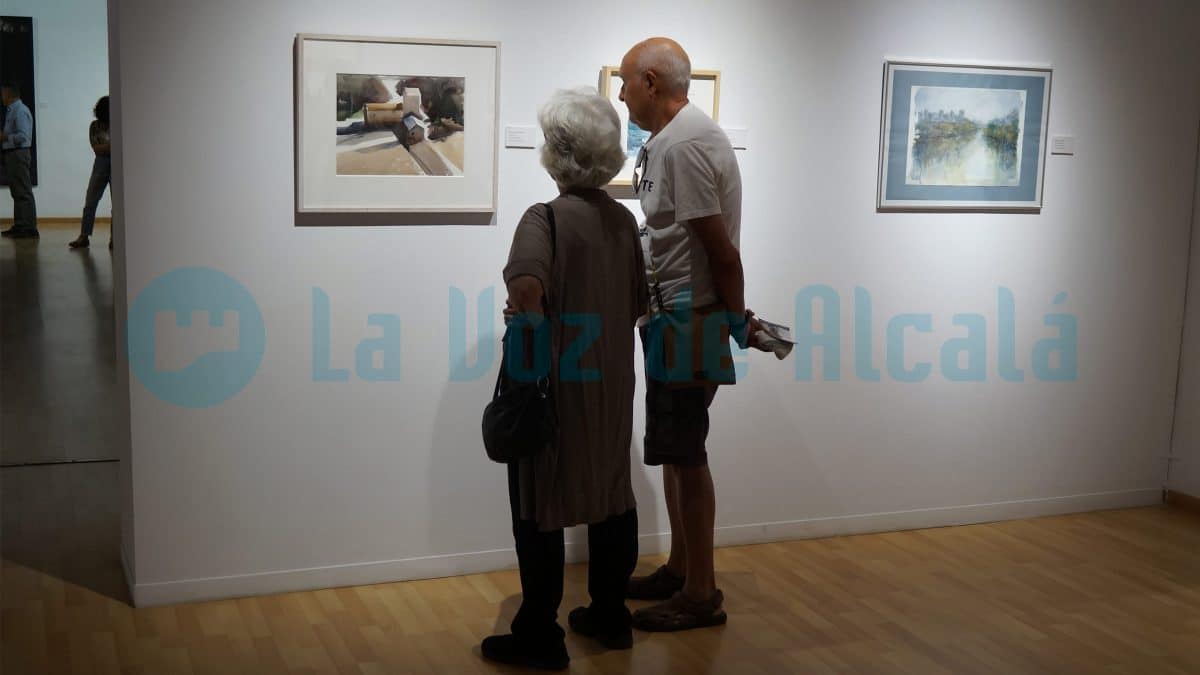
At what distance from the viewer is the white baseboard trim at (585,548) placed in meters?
3.86

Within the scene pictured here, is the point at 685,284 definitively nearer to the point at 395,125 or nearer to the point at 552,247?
the point at 552,247

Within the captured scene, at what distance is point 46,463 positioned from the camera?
18.2 ft

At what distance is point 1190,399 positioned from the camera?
520 centimetres

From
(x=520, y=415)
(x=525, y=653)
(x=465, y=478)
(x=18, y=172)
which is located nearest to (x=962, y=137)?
(x=465, y=478)

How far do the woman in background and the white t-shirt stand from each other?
5350 millimetres

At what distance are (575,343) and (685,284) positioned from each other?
0.51 meters

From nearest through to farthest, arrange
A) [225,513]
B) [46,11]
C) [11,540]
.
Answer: [225,513], [11,540], [46,11]

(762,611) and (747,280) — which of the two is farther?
(747,280)

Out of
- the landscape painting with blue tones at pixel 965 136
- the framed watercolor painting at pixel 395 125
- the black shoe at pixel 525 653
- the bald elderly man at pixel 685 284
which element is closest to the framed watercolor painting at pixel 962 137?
the landscape painting with blue tones at pixel 965 136

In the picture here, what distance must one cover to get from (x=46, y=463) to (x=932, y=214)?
408 centimetres

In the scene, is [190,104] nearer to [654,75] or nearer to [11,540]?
[654,75]

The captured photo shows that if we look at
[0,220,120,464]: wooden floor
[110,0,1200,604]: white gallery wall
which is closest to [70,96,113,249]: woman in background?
[0,220,120,464]: wooden floor

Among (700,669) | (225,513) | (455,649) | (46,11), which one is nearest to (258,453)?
(225,513)

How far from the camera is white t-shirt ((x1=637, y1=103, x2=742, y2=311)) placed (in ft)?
11.3
